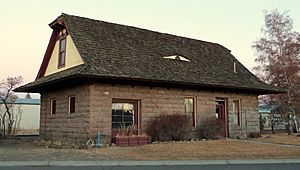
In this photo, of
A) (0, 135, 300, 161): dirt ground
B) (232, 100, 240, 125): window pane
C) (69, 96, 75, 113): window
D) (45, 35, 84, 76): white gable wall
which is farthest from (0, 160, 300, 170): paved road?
(232, 100, 240, 125): window pane

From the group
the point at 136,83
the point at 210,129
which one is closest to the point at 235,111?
the point at 210,129

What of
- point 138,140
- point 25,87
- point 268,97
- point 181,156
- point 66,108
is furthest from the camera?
point 268,97

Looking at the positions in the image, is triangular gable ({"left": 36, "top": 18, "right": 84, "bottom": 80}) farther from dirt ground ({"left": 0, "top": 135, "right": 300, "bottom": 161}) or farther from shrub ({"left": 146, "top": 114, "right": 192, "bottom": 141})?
dirt ground ({"left": 0, "top": 135, "right": 300, "bottom": 161})

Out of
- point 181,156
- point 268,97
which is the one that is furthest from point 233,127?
point 268,97

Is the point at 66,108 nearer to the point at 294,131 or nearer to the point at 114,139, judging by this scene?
the point at 114,139

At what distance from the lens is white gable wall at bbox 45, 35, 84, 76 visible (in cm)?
1916

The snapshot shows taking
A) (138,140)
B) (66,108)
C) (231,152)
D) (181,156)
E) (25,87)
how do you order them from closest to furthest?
(181,156) → (231,152) → (138,140) → (66,108) → (25,87)

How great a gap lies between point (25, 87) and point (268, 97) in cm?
2296

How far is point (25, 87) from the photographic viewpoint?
22359 millimetres

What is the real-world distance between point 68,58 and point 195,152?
369 inches

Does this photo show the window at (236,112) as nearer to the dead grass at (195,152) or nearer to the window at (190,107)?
the window at (190,107)

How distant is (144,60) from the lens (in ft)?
68.0

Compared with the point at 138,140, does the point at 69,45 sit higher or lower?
higher

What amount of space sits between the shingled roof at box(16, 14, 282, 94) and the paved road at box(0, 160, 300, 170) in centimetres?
542
